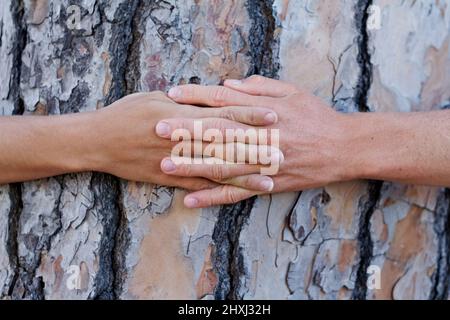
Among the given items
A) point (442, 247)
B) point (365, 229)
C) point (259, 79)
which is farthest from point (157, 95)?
point (442, 247)

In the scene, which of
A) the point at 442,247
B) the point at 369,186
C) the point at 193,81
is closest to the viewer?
the point at 193,81

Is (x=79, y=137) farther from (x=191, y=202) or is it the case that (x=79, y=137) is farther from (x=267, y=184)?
(x=267, y=184)

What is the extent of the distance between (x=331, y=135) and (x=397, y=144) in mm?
162

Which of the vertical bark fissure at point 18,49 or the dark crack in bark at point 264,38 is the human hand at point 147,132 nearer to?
the dark crack in bark at point 264,38

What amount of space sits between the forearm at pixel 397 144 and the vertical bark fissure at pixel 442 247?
9.9 inches

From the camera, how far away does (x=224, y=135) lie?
1.49 m

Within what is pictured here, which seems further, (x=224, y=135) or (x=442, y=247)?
(x=442, y=247)

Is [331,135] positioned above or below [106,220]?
above

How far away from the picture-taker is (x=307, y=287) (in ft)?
5.52

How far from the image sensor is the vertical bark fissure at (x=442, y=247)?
1772 mm

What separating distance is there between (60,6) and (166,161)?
0.48 m

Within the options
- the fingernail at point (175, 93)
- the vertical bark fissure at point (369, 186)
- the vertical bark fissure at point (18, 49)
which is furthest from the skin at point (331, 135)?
the vertical bark fissure at point (18, 49)

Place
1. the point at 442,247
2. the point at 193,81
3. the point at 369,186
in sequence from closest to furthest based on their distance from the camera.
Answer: the point at 193,81, the point at 369,186, the point at 442,247

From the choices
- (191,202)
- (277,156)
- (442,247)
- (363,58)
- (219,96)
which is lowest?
(442,247)
